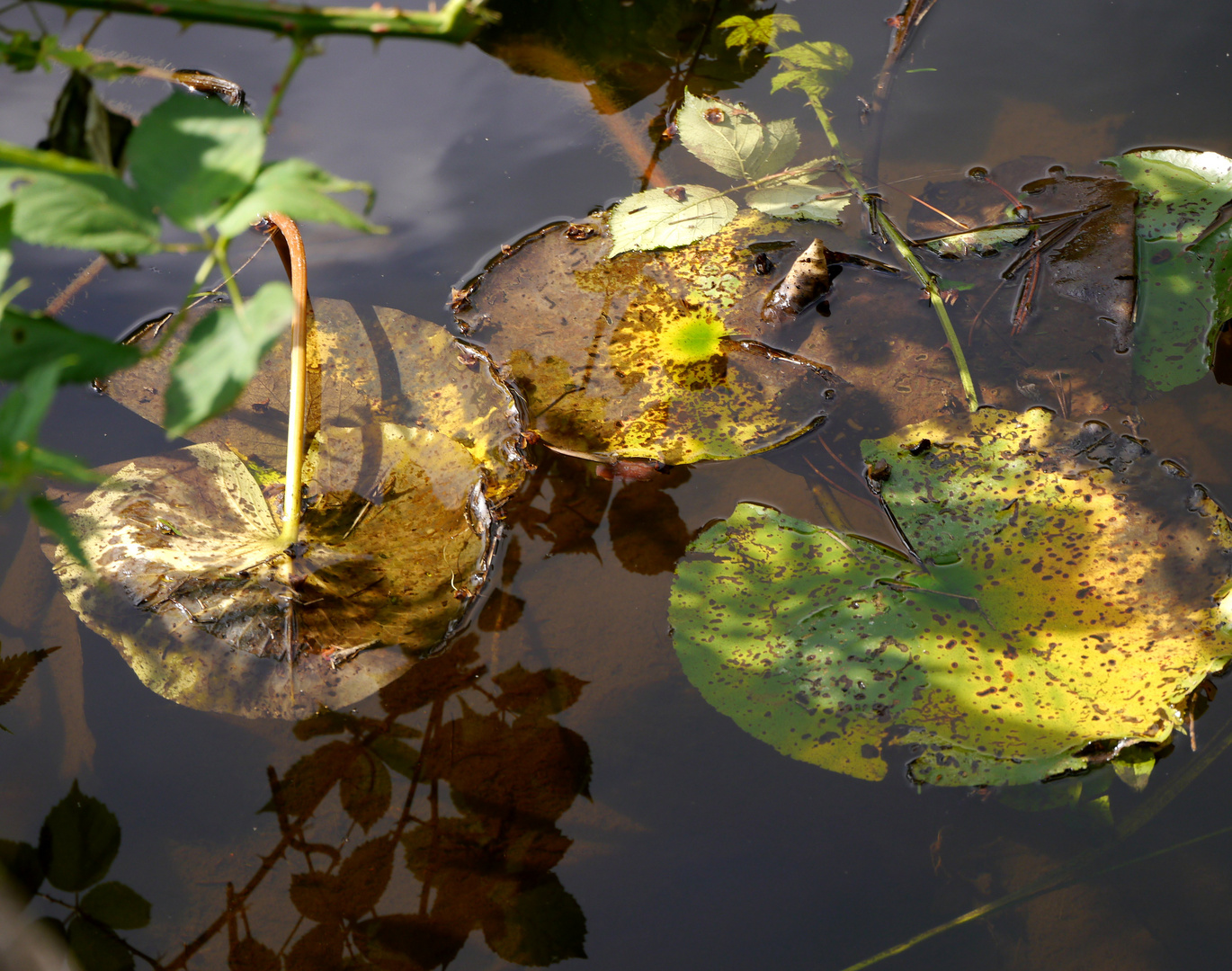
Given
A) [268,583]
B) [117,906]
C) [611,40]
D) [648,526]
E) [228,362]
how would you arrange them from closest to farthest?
[228,362]
[117,906]
[268,583]
[648,526]
[611,40]

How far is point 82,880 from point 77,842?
7 centimetres

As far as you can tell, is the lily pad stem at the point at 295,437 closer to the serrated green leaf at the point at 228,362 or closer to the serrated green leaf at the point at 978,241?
the serrated green leaf at the point at 228,362

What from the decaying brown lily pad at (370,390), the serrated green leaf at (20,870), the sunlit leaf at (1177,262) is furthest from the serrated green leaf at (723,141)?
the serrated green leaf at (20,870)

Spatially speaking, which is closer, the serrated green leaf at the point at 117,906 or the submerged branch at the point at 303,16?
the submerged branch at the point at 303,16

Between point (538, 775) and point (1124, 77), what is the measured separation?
2.39m

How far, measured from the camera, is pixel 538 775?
1.41 metres

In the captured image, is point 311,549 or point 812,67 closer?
point 311,549

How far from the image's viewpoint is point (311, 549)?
1436 mm

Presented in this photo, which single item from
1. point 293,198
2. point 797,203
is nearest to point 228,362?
point 293,198

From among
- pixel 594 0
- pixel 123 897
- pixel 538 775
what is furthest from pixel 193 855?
pixel 594 0

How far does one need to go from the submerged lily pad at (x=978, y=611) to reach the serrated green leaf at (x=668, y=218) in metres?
0.60

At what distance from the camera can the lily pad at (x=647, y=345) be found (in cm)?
163

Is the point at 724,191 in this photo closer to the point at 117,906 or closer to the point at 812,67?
the point at 812,67

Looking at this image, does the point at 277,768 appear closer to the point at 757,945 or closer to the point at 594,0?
the point at 757,945
